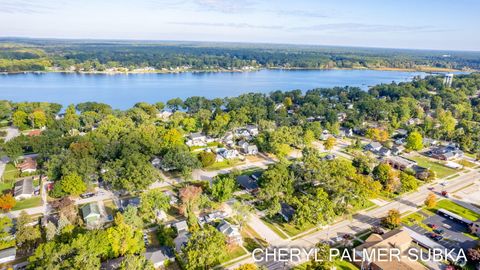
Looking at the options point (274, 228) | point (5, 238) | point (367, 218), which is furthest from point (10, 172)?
point (367, 218)

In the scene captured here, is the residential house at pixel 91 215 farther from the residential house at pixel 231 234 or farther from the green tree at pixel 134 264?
the residential house at pixel 231 234

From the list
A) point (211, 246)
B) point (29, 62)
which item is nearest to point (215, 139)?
point (211, 246)

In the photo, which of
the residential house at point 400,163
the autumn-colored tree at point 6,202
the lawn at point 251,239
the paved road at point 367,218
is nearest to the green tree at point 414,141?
the residential house at point 400,163

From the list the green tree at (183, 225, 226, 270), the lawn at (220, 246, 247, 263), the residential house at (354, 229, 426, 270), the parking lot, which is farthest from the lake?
the parking lot

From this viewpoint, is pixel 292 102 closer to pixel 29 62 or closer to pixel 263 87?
pixel 263 87

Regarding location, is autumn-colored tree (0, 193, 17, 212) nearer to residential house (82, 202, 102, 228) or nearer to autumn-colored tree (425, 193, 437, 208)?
residential house (82, 202, 102, 228)

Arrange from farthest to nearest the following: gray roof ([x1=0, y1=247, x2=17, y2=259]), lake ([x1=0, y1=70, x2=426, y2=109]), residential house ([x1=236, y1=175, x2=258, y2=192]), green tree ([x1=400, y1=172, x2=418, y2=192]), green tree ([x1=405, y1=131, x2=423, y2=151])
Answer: lake ([x1=0, y1=70, x2=426, y2=109])
green tree ([x1=405, y1=131, x2=423, y2=151])
residential house ([x1=236, y1=175, x2=258, y2=192])
green tree ([x1=400, y1=172, x2=418, y2=192])
gray roof ([x1=0, y1=247, x2=17, y2=259])
